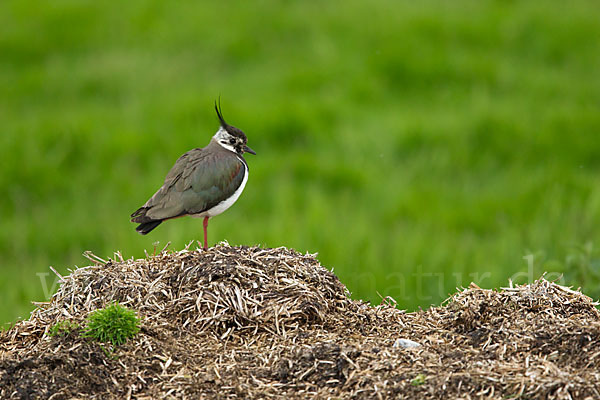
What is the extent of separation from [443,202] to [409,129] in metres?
1.79

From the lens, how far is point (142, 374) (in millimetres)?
4480

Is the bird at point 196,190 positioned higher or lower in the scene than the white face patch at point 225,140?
lower

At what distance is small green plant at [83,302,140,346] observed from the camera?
4629mm

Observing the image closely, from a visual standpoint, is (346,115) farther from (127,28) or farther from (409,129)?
(127,28)

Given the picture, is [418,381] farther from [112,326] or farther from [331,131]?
[331,131]

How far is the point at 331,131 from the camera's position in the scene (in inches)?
518

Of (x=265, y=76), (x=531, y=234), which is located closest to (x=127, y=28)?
(x=265, y=76)

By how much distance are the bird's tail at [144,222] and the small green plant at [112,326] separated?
4.49 feet

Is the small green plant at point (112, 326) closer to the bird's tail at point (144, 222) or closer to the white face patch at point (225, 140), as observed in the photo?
the bird's tail at point (144, 222)

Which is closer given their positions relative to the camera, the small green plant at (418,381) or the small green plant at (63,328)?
the small green plant at (418,381)

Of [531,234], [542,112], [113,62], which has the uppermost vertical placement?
[113,62]

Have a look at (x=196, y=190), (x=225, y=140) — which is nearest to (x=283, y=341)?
(x=196, y=190)

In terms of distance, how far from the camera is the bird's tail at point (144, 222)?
19.7 feet

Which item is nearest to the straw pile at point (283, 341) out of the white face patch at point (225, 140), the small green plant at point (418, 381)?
the small green plant at point (418, 381)
